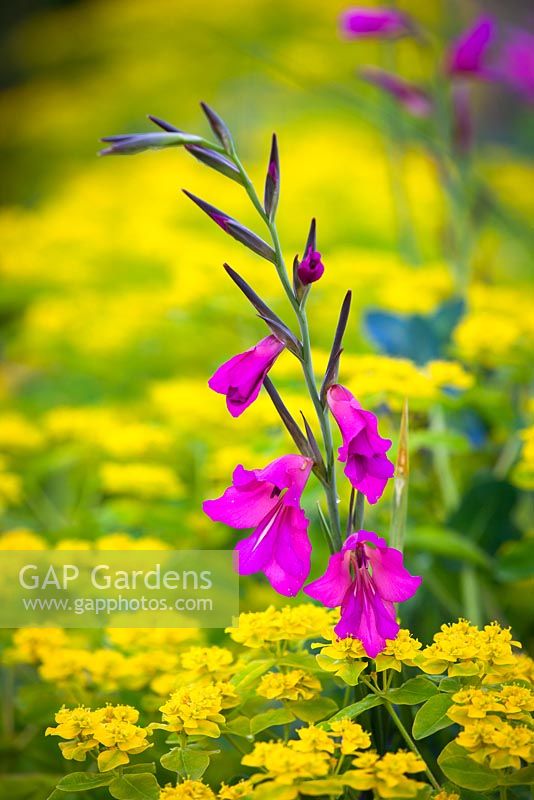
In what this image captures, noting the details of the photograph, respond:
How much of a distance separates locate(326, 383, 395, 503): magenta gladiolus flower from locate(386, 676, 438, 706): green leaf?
0.46 ft

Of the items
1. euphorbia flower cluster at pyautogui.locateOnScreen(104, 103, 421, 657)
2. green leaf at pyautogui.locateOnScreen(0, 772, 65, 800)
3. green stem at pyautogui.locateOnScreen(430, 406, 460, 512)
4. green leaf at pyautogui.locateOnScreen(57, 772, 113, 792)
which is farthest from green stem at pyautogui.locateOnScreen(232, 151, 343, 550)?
green stem at pyautogui.locateOnScreen(430, 406, 460, 512)

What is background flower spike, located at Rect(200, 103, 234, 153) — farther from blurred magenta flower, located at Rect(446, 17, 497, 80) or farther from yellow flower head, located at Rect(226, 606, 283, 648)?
blurred magenta flower, located at Rect(446, 17, 497, 80)

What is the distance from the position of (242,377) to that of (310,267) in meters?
0.08

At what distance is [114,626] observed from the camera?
0.84 metres

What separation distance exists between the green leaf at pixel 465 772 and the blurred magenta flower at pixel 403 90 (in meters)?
1.09

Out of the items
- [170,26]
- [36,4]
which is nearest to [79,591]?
[170,26]

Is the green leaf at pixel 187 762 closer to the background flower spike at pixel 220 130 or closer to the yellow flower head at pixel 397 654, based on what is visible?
the yellow flower head at pixel 397 654

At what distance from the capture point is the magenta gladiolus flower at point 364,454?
0.57 m

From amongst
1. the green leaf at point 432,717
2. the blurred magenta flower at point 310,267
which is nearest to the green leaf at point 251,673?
the green leaf at point 432,717

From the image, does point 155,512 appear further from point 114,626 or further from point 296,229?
point 296,229

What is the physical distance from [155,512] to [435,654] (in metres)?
0.55

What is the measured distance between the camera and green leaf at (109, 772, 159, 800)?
600 millimetres

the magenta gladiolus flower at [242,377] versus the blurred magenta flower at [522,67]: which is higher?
the blurred magenta flower at [522,67]

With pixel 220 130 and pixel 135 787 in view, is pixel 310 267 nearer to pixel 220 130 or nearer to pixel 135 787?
pixel 220 130
